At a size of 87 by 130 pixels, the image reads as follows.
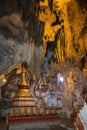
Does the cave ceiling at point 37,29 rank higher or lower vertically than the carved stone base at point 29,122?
higher

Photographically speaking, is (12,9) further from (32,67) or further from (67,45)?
(67,45)

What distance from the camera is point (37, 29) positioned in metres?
8.91

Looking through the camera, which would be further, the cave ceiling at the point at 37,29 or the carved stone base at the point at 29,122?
the cave ceiling at the point at 37,29

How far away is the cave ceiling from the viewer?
26.2 ft

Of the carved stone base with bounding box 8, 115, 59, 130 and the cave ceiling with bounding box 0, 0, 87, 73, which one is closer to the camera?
the carved stone base with bounding box 8, 115, 59, 130

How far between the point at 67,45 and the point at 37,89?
3103mm

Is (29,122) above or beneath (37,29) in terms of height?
beneath

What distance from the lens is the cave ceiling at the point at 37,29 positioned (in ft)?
26.2

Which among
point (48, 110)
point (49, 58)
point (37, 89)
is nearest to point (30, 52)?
point (48, 110)

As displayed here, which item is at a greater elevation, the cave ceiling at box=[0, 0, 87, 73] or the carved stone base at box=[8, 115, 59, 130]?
the cave ceiling at box=[0, 0, 87, 73]

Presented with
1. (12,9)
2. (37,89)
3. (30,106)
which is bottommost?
(37,89)

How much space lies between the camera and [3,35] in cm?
793

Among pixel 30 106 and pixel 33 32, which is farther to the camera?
pixel 33 32

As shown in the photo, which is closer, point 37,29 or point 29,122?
point 29,122
